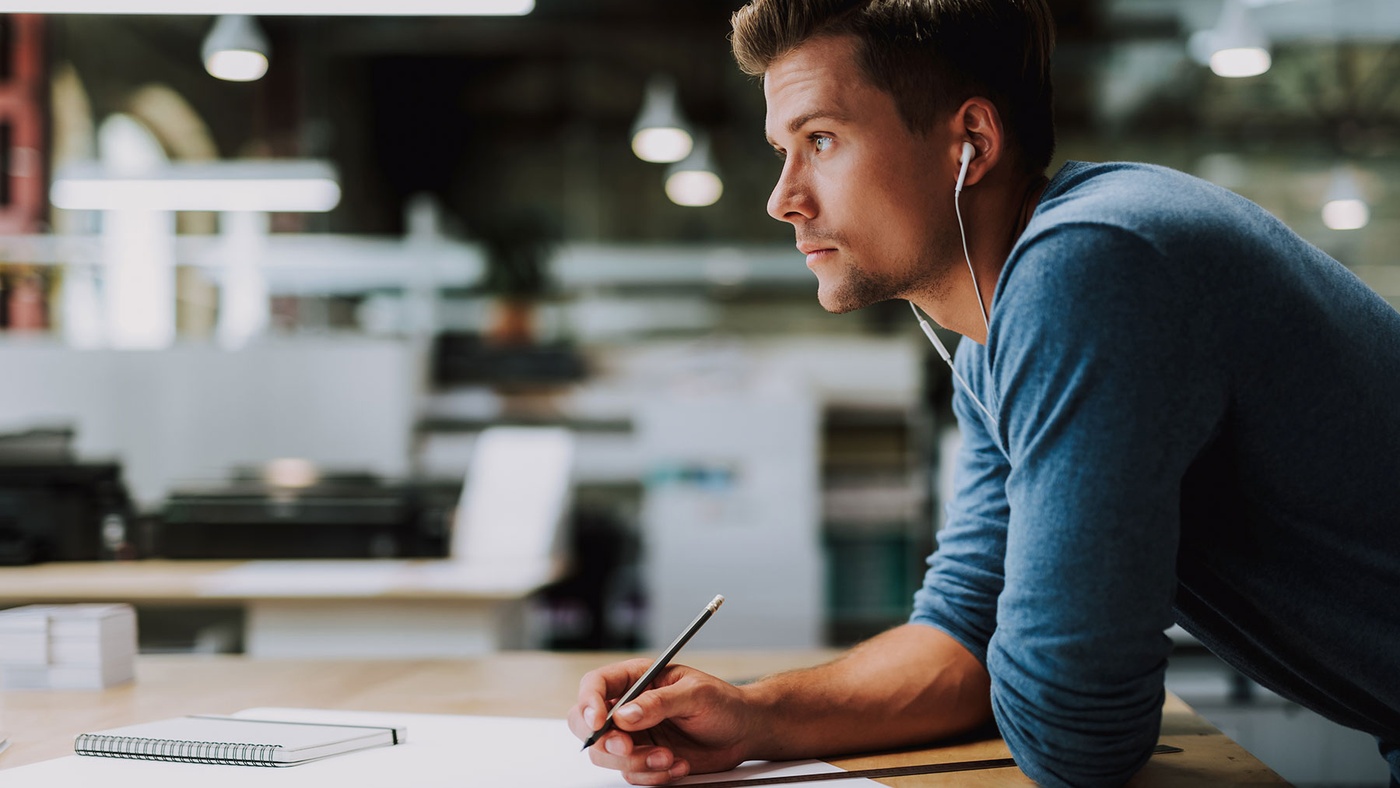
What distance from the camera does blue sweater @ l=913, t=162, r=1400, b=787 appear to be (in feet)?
2.52

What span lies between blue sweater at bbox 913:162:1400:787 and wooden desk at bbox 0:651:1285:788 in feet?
0.39

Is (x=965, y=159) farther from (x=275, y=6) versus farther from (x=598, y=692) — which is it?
(x=275, y=6)

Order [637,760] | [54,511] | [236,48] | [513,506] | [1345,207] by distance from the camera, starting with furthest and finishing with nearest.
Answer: [1345,207] < [236,48] < [513,506] < [54,511] < [637,760]

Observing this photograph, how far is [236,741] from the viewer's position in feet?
3.07

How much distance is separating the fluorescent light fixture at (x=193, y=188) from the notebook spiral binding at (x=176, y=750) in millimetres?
4237

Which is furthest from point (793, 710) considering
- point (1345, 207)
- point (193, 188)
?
point (1345, 207)

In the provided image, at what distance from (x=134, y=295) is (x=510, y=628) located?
141 inches

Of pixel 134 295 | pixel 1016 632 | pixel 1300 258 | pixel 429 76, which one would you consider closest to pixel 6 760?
pixel 1016 632

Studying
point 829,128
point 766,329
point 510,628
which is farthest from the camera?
point 766,329

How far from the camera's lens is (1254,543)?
870 mm

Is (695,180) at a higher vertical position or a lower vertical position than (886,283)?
higher

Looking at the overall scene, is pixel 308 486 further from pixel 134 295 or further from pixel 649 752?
pixel 134 295

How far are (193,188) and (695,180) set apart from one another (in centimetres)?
281

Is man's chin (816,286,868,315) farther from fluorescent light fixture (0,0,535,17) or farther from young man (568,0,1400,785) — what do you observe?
fluorescent light fixture (0,0,535,17)
